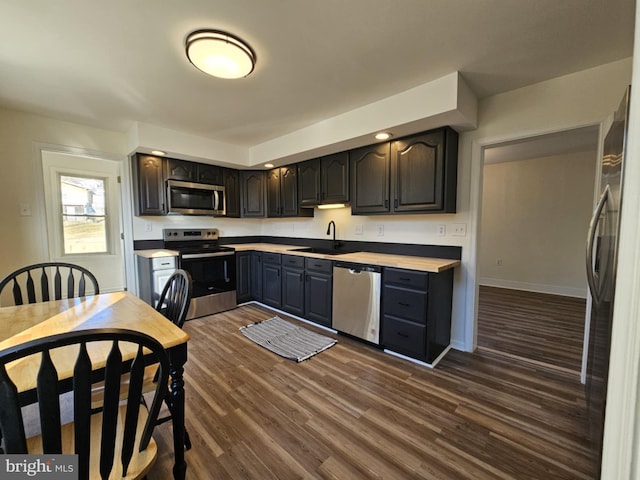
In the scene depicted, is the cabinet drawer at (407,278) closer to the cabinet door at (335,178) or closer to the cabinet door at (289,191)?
the cabinet door at (335,178)

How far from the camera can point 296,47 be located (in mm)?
1801

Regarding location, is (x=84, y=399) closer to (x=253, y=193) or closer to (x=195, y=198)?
(x=195, y=198)

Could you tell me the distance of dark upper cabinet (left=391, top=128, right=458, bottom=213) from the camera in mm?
2439

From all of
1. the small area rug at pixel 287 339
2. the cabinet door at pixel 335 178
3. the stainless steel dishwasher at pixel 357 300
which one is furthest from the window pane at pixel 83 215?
the stainless steel dishwasher at pixel 357 300

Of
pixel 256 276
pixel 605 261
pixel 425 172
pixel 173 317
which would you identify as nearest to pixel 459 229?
pixel 425 172

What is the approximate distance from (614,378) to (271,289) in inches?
140

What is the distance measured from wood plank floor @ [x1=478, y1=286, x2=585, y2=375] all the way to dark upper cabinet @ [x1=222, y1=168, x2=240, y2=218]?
145 inches

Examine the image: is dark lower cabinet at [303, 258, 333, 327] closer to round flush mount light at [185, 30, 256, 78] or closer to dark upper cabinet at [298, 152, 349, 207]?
dark upper cabinet at [298, 152, 349, 207]

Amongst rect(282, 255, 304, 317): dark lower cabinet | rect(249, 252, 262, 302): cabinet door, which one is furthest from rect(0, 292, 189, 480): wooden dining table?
rect(249, 252, 262, 302): cabinet door

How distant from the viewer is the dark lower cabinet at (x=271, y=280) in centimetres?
369

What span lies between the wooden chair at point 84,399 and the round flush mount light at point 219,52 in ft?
5.58

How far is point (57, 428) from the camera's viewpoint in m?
0.77

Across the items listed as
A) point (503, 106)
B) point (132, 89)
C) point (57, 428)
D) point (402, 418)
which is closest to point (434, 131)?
point (503, 106)

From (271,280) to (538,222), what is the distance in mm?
4749
